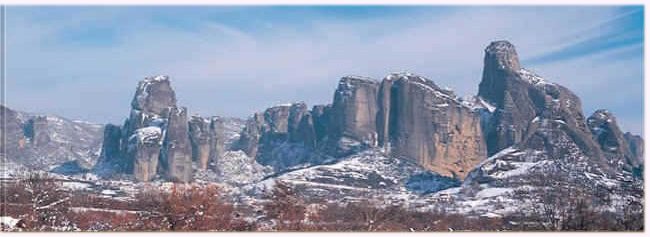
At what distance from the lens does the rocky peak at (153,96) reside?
142875mm

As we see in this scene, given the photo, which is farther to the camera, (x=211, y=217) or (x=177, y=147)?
(x=177, y=147)

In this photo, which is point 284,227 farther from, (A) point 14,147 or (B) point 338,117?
(A) point 14,147

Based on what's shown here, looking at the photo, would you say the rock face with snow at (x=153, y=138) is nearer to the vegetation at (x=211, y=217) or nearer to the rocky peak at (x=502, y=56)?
the rocky peak at (x=502, y=56)

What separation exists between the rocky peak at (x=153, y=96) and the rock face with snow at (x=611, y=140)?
69362 mm

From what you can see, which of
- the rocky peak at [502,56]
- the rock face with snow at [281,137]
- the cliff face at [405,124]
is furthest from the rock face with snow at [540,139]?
the rock face with snow at [281,137]

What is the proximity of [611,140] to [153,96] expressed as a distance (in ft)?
243

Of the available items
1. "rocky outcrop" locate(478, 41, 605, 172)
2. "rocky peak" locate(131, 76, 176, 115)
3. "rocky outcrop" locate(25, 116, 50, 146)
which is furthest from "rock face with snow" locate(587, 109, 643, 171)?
"rocky outcrop" locate(25, 116, 50, 146)

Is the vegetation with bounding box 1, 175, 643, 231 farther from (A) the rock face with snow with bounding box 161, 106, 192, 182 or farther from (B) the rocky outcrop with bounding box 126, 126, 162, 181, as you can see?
(A) the rock face with snow with bounding box 161, 106, 192, 182

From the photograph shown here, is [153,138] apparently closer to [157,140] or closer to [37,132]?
[157,140]

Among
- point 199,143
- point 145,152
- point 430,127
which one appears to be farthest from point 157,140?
point 430,127

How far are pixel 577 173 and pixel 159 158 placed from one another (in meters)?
73.4

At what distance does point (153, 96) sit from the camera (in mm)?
142875

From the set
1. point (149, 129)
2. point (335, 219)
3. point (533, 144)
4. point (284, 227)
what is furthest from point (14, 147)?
point (284, 227)

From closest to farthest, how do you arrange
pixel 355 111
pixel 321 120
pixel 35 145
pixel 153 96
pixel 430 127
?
pixel 430 127, pixel 355 111, pixel 321 120, pixel 153 96, pixel 35 145
